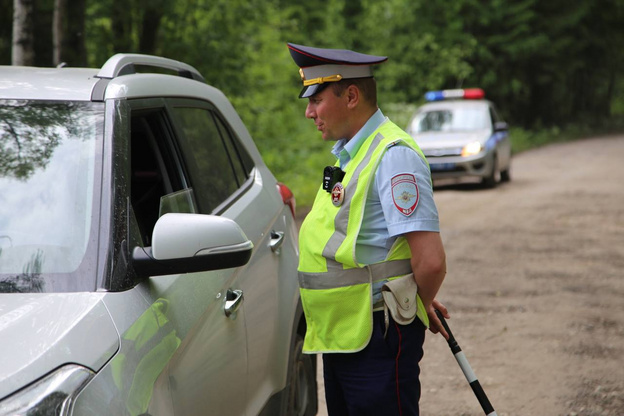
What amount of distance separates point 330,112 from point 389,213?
0.43 meters

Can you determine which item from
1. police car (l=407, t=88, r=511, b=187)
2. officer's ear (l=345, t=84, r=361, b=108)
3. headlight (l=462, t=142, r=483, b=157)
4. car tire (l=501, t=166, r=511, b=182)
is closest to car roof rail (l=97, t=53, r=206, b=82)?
officer's ear (l=345, t=84, r=361, b=108)

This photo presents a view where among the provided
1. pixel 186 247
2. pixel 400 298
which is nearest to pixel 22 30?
pixel 400 298

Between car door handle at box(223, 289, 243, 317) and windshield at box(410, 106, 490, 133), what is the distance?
46.5 ft

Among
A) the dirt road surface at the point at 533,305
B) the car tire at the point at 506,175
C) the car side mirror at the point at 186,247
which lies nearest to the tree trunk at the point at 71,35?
the dirt road surface at the point at 533,305

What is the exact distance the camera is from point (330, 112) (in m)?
2.86

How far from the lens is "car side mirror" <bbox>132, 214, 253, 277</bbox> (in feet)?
7.31

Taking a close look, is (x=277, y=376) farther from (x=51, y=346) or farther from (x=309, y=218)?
(x=51, y=346)

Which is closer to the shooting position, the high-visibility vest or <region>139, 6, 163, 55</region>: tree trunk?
the high-visibility vest

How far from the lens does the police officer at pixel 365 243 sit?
8.88 ft

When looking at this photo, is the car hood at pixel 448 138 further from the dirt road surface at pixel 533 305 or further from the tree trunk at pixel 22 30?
the tree trunk at pixel 22 30

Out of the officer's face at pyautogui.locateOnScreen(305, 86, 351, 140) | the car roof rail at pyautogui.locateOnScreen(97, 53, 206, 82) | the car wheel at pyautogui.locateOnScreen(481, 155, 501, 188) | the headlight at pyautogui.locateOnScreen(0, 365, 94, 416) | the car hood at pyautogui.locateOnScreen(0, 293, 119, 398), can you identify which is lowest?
the car wheel at pyautogui.locateOnScreen(481, 155, 501, 188)

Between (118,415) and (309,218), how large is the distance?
1.15 m

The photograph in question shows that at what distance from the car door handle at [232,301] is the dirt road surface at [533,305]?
225cm

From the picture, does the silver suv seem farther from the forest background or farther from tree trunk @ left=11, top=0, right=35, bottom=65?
the forest background
